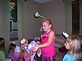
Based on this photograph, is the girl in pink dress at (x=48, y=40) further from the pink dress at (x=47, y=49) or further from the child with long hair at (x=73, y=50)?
the child with long hair at (x=73, y=50)

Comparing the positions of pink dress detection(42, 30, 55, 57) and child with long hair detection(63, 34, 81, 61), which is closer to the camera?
child with long hair detection(63, 34, 81, 61)

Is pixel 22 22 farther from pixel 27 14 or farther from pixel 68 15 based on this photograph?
pixel 68 15

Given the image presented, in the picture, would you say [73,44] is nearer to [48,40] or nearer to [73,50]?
[73,50]

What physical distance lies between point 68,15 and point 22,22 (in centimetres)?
137

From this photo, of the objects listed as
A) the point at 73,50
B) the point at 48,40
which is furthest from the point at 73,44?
the point at 48,40

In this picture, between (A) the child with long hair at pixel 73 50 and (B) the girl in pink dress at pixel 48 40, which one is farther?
(B) the girl in pink dress at pixel 48 40

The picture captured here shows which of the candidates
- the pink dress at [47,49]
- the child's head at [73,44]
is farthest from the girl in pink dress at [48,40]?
the child's head at [73,44]

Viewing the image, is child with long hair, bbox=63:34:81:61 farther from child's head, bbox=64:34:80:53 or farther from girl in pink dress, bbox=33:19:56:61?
girl in pink dress, bbox=33:19:56:61

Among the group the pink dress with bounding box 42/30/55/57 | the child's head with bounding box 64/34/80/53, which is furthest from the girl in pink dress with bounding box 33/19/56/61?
the child's head with bounding box 64/34/80/53

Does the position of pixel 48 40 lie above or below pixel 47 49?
above

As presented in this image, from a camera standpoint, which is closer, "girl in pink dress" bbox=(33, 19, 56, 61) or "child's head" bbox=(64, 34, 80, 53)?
"child's head" bbox=(64, 34, 80, 53)

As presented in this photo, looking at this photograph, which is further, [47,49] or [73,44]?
[47,49]

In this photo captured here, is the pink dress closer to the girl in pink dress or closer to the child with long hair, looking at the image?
the girl in pink dress

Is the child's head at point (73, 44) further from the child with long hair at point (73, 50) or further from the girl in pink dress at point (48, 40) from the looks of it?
the girl in pink dress at point (48, 40)
